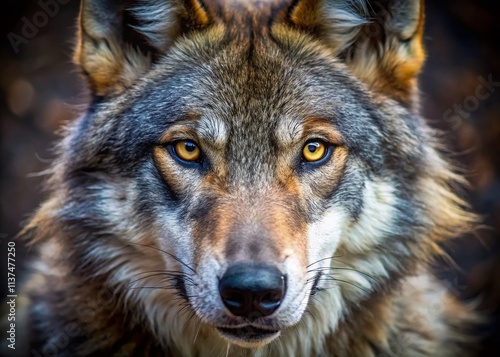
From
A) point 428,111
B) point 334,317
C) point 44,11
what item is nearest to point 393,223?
point 334,317

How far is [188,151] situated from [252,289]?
3.20ft

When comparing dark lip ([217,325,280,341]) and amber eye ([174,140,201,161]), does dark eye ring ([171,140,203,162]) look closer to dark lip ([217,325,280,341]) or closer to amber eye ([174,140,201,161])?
amber eye ([174,140,201,161])

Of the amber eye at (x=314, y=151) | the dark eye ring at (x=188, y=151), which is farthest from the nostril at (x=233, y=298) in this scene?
the amber eye at (x=314, y=151)

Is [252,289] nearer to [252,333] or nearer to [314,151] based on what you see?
[252,333]

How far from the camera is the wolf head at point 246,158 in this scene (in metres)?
3.66

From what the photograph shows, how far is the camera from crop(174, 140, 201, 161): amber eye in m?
3.78

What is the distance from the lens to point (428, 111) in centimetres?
784

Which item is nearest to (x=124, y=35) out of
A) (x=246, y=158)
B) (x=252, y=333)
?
(x=246, y=158)

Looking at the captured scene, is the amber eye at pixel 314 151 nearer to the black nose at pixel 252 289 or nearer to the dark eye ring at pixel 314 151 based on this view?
the dark eye ring at pixel 314 151

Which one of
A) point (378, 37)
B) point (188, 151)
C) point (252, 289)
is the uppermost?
point (378, 37)

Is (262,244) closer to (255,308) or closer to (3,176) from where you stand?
(255,308)

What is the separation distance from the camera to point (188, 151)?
12.4 feet

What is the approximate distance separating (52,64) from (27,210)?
1898 millimetres

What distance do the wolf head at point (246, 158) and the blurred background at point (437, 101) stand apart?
2852 mm
